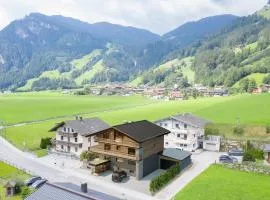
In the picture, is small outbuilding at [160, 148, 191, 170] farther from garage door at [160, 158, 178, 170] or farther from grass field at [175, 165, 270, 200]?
grass field at [175, 165, 270, 200]

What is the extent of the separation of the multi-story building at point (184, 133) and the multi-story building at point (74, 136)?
17.1 metres

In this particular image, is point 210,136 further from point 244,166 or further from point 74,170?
point 74,170

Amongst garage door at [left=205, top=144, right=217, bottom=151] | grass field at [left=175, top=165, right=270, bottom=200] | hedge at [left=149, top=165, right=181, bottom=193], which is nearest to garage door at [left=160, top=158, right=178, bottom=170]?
hedge at [left=149, top=165, right=181, bottom=193]

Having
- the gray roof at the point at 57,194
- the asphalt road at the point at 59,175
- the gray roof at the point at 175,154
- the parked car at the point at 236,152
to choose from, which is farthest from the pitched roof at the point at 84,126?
the gray roof at the point at 57,194

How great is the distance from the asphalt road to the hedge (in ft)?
6.01

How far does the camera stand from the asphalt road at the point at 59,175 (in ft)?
166

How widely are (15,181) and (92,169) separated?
48.2ft

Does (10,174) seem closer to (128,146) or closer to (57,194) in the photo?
(128,146)

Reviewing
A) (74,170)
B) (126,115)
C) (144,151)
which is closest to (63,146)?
(74,170)

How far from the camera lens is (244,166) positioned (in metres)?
61.3

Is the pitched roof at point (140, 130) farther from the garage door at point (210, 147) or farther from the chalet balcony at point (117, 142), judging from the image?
the garage door at point (210, 147)

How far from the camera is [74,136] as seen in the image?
75.0m

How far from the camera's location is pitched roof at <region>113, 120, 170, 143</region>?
2312 inches

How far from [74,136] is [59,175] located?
54.3 ft
